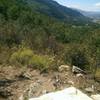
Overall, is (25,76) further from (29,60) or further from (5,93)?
(5,93)

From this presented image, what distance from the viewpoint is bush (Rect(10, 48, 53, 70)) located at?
7742mm

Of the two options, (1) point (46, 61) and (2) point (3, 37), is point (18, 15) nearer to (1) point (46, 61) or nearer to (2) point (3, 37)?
(2) point (3, 37)

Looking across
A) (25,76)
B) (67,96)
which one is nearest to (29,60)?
(25,76)

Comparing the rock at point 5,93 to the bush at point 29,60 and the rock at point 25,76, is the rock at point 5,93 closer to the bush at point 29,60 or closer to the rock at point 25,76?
the rock at point 25,76

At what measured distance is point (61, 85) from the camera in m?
6.27

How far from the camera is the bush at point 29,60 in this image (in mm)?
7742

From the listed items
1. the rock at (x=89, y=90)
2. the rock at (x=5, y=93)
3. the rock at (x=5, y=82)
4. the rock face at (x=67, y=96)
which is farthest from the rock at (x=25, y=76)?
the rock face at (x=67, y=96)

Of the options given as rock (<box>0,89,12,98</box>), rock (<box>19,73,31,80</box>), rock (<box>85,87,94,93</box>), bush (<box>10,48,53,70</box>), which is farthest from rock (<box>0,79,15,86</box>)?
rock (<box>85,87,94,93</box>)

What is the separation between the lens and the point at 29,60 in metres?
8.00

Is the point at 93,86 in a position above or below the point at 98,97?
below

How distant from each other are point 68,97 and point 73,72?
129 inches

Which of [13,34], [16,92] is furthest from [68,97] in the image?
[13,34]

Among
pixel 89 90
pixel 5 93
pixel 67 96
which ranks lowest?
pixel 89 90

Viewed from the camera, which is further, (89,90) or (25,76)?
(25,76)
